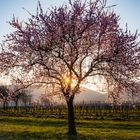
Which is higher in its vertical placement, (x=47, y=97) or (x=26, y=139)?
(x=47, y=97)

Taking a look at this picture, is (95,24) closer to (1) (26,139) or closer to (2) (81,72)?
(2) (81,72)

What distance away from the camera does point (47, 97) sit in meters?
34.6

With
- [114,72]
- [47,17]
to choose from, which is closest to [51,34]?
[47,17]

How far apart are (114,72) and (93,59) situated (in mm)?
2112

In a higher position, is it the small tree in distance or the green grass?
the small tree in distance

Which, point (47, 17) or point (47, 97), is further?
point (47, 97)

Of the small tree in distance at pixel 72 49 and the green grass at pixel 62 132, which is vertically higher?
the small tree in distance at pixel 72 49

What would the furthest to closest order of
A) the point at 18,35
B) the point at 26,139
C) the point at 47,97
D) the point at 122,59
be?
the point at 47,97, the point at 18,35, the point at 122,59, the point at 26,139

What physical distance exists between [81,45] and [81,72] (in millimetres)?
2315

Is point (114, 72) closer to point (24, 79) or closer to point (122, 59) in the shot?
point (122, 59)

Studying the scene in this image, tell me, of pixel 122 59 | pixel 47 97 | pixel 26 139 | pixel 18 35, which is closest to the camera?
pixel 26 139

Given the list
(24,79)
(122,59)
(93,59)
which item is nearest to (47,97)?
(24,79)

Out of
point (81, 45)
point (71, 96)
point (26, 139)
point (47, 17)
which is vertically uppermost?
point (47, 17)

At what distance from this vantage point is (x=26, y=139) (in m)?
27.0
